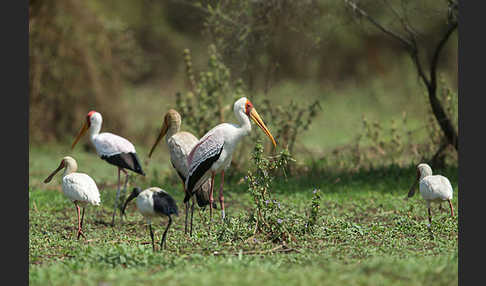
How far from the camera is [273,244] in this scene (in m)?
5.79

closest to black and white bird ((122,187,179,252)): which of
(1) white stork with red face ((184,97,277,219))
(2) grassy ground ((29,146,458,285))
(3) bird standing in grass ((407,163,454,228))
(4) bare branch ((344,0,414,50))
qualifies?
(2) grassy ground ((29,146,458,285))

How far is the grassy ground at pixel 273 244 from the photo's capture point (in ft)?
14.7

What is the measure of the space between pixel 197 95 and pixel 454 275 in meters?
5.99

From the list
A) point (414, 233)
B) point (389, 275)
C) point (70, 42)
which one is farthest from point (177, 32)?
point (389, 275)

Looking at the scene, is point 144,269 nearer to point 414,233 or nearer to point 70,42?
point 414,233

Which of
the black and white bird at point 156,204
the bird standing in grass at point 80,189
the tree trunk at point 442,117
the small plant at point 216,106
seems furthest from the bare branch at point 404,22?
the black and white bird at point 156,204

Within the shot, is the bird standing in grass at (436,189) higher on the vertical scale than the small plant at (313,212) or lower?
higher

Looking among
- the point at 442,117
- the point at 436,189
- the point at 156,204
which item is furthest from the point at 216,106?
the point at 156,204

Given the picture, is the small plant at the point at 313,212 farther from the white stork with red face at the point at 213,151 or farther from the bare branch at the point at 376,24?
the bare branch at the point at 376,24

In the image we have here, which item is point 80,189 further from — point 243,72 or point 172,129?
point 243,72

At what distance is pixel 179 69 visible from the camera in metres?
20.2

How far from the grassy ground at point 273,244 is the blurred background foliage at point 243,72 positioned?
1.23 metres

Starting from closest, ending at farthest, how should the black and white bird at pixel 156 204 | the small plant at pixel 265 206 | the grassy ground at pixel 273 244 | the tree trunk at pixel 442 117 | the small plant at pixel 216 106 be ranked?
the grassy ground at pixel 273 244
the black and white bird at pixel 156 204
the small plant at pixel 265 206
the tree trunk at pixel 442 117
the small plant at pixel 216 106

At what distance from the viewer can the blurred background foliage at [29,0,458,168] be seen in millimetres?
9752
